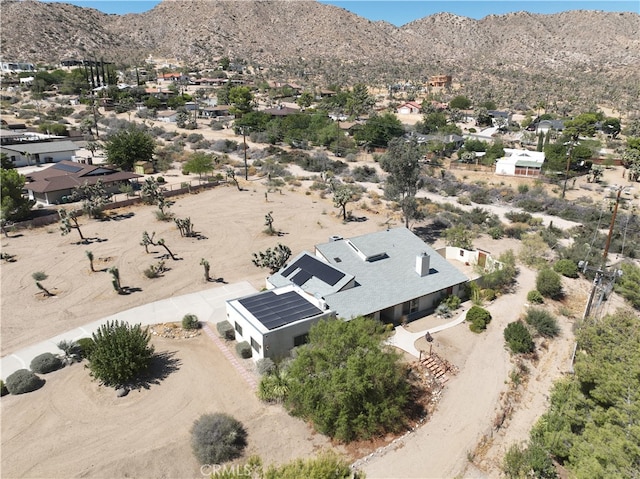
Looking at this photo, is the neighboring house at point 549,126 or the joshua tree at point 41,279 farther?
the neighboring house at point 549,126

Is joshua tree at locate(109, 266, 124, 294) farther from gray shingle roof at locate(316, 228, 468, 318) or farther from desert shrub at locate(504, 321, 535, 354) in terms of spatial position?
desert shrub at locate(504, 321, 535, 354)

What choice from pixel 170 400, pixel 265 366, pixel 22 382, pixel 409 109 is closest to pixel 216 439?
pixel 170 400

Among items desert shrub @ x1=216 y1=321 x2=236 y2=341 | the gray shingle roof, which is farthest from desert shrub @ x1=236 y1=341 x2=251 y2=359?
the gray shingle roof

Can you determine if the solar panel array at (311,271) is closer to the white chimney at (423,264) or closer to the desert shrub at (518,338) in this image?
the white chimney at (423,264)

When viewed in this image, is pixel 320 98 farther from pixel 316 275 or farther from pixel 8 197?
pixel 316 275

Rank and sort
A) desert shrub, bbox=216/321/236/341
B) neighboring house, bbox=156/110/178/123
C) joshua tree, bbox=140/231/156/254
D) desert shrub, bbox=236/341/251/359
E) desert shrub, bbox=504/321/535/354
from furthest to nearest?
1. neighboring house, bbox=156/110/178/123
2. joshua tree, bbox=140/231/156/254
3. desert shrub, bbox=216/321/236/341
4. desert shrub, bbox=504/321/535/354
5. desert shrub, bbox=236/341/251/359

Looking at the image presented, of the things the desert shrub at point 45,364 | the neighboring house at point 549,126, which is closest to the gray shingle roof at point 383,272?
the desert shrub at point 45,364
